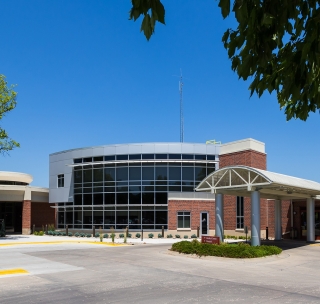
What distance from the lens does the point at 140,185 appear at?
37125 millimetres

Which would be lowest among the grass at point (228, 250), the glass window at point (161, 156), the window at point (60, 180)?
the grass at point (228, 250)

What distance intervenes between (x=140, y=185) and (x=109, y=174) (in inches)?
125

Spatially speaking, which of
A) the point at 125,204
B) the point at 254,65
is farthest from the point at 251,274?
the point at 125,204

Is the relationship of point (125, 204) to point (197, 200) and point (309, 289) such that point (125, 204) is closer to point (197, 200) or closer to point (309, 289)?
point (197, 200)

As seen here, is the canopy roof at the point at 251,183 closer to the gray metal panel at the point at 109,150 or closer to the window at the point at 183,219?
the window at the point at 183,219

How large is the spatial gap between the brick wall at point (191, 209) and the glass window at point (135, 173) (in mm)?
3539

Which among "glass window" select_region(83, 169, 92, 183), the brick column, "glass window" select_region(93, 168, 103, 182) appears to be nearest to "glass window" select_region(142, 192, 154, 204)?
"glass window" select_region(93, 168, 103, 182)

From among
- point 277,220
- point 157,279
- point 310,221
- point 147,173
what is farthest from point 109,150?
point 157,279

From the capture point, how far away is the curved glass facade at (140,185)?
3688 centimetres

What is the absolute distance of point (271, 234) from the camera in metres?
34.2

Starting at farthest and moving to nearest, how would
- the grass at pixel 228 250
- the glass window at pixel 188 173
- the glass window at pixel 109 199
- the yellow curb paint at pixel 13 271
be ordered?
the glass window at pixel 109 199
the glass window at pixel 188 173
the grass at pixel 228 250
the yellow curb paint at pixel 13 271

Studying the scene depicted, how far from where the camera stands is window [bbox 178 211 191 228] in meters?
36.6

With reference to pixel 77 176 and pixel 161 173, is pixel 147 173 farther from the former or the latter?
pixel 77 176

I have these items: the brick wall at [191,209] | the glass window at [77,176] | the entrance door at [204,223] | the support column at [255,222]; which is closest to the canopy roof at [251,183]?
the support column at [255,222]
